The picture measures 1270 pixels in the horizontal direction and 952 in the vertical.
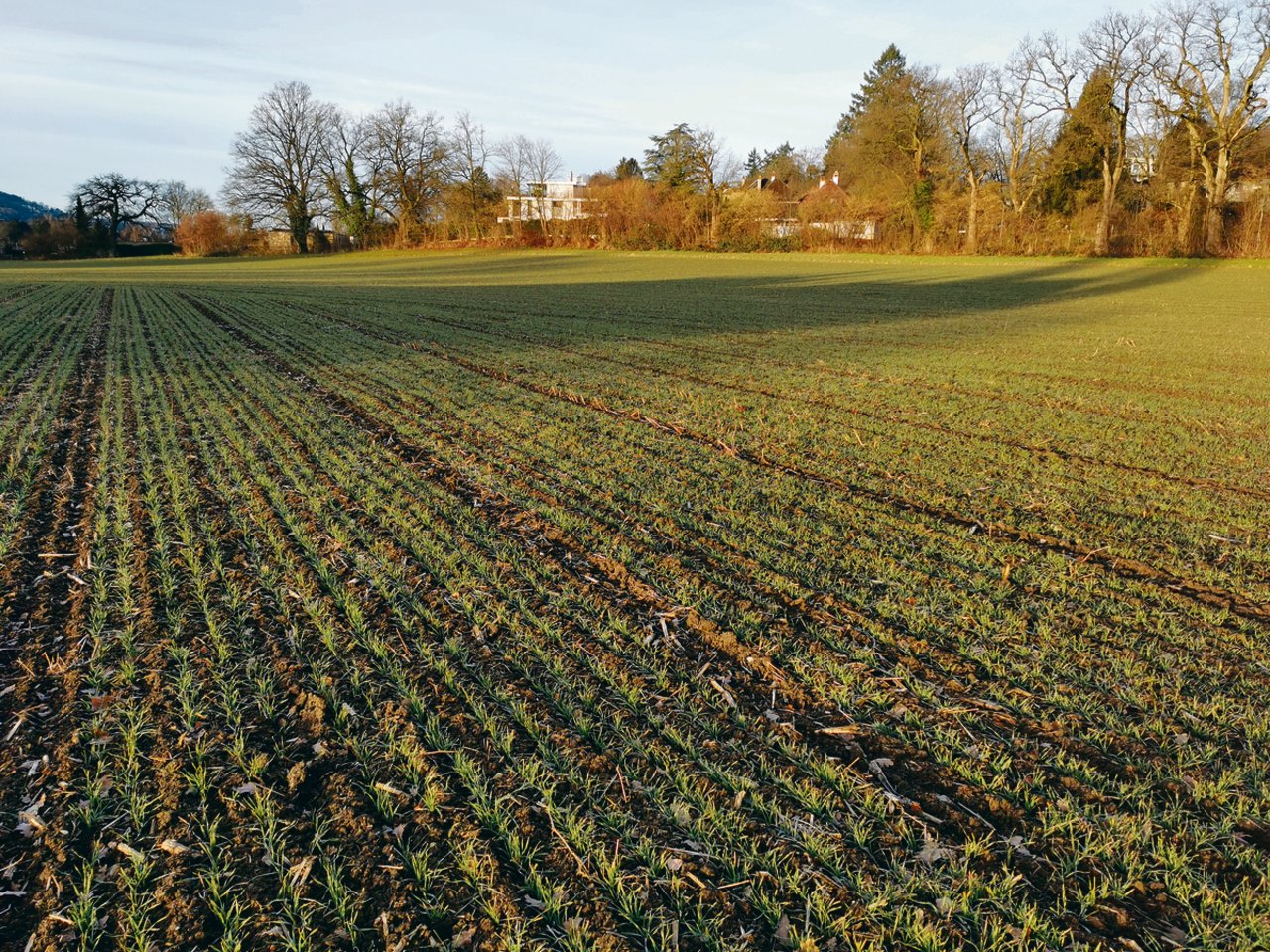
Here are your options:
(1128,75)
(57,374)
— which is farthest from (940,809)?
(1128,75)

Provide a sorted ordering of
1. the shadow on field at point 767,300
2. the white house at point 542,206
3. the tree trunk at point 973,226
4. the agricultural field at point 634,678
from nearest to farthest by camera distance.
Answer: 1. the agricultural field at point 634,678
2. the shadow on field at point 767,300
3. the tree trunk at point 973,226
4. the white house at point 542,206

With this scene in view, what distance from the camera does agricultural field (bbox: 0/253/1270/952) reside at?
2.73m

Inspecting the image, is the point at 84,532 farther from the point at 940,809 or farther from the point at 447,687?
the point at 940,809

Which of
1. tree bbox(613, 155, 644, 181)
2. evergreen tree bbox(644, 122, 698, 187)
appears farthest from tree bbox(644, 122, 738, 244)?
tree bbox(613, 155, 644, 181)

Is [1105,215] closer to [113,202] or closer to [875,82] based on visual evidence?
[875,82]

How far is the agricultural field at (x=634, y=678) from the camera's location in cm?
273

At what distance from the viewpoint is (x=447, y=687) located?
395cm

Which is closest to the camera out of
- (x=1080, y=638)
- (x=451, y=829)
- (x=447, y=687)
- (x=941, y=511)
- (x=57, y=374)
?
(x=451, y=829)

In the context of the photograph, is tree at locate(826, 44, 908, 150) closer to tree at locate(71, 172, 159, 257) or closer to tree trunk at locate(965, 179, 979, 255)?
tree trunk at locate(965, 179, 979, 255)

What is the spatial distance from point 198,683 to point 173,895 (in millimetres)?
1463

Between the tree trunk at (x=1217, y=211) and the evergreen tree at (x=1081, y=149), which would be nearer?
the tree trunk at (x=1217, y=211)

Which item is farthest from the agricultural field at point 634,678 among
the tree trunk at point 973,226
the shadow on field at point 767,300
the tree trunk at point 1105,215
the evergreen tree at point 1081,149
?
the evergreen tree at point 1081,149

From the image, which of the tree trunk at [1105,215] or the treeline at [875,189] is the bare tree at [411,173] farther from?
the tree trunk at [1105,215]

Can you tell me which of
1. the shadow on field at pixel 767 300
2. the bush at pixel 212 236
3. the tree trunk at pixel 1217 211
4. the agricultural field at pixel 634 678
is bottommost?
the agricultural field at pixel 634 678
